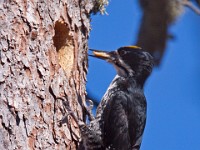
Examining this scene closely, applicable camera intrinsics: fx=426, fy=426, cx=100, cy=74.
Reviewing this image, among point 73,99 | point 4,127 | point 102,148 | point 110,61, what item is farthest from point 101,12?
point 4,127

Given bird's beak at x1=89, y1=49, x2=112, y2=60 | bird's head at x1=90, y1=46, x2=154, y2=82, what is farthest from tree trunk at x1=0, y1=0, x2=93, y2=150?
bird's head at x1=90, y1=46, x2=154, y2=82

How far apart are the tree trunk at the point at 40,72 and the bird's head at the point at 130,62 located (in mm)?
669

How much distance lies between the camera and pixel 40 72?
9.05ft

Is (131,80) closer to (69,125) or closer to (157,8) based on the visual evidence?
(69,125)

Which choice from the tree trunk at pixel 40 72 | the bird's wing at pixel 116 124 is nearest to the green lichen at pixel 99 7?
the tree trunk at pixel 40 72

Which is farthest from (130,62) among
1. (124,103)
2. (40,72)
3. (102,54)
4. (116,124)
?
(40,72)

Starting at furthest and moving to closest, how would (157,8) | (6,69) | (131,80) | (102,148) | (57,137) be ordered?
(131,80) < (102,148) < (57,137) < (6,69) < (157,8)

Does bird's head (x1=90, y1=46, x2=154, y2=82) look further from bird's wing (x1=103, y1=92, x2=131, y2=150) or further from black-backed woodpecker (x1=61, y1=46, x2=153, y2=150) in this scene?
bird's wing (x1=103, y1=92, x2=131, y2=150)

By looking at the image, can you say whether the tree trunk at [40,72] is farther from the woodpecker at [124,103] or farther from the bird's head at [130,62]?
the bird's head at [130,62]

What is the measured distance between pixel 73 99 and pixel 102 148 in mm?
544

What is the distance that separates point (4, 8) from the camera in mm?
2713

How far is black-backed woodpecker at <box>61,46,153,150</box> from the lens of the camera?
3328mm

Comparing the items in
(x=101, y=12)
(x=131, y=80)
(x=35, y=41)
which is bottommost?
(x=35, y=41)

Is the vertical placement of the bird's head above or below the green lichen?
below
